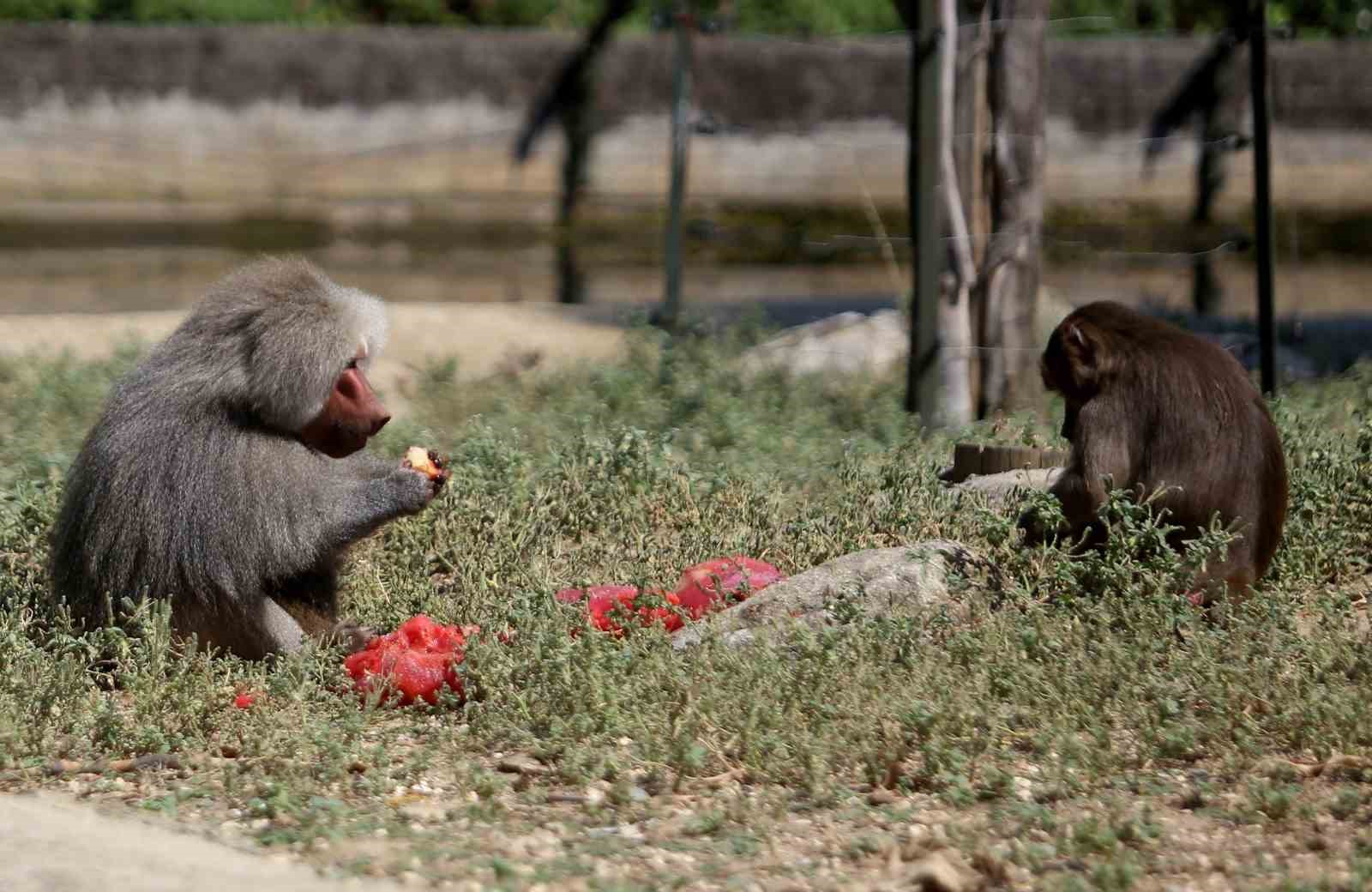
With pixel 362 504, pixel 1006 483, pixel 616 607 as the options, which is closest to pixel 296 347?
pixel 362 504

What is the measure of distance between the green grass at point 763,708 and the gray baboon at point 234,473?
183 mm

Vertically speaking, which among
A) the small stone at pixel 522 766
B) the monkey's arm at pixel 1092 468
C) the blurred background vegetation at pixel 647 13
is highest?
the blurred background vegetation at pixel 647 13

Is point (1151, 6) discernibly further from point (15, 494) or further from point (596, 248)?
point (15, 494)

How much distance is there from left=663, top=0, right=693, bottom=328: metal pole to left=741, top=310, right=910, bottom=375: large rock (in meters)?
0.86

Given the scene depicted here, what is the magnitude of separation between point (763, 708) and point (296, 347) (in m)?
1.90

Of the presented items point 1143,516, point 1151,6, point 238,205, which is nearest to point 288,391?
point 1143,516

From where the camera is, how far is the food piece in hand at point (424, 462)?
602cm

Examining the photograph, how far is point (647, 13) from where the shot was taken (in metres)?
22.2

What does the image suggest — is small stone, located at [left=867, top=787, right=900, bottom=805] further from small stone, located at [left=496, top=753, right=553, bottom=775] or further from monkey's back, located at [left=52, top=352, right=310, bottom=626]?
monkey's back, located at [left=52, top=352, right=310, bottom=626]

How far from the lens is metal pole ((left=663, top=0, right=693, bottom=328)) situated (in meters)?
12.5

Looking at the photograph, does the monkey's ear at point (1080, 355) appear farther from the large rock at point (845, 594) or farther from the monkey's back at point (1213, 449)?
the large rock at point (845, 594)

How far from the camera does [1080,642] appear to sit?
5.46m

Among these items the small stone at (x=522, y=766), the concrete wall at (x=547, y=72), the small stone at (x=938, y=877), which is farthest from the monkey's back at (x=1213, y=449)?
the concrete wall at (x=547, y=72)

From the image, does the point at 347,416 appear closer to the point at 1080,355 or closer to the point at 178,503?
the point at 178,503
